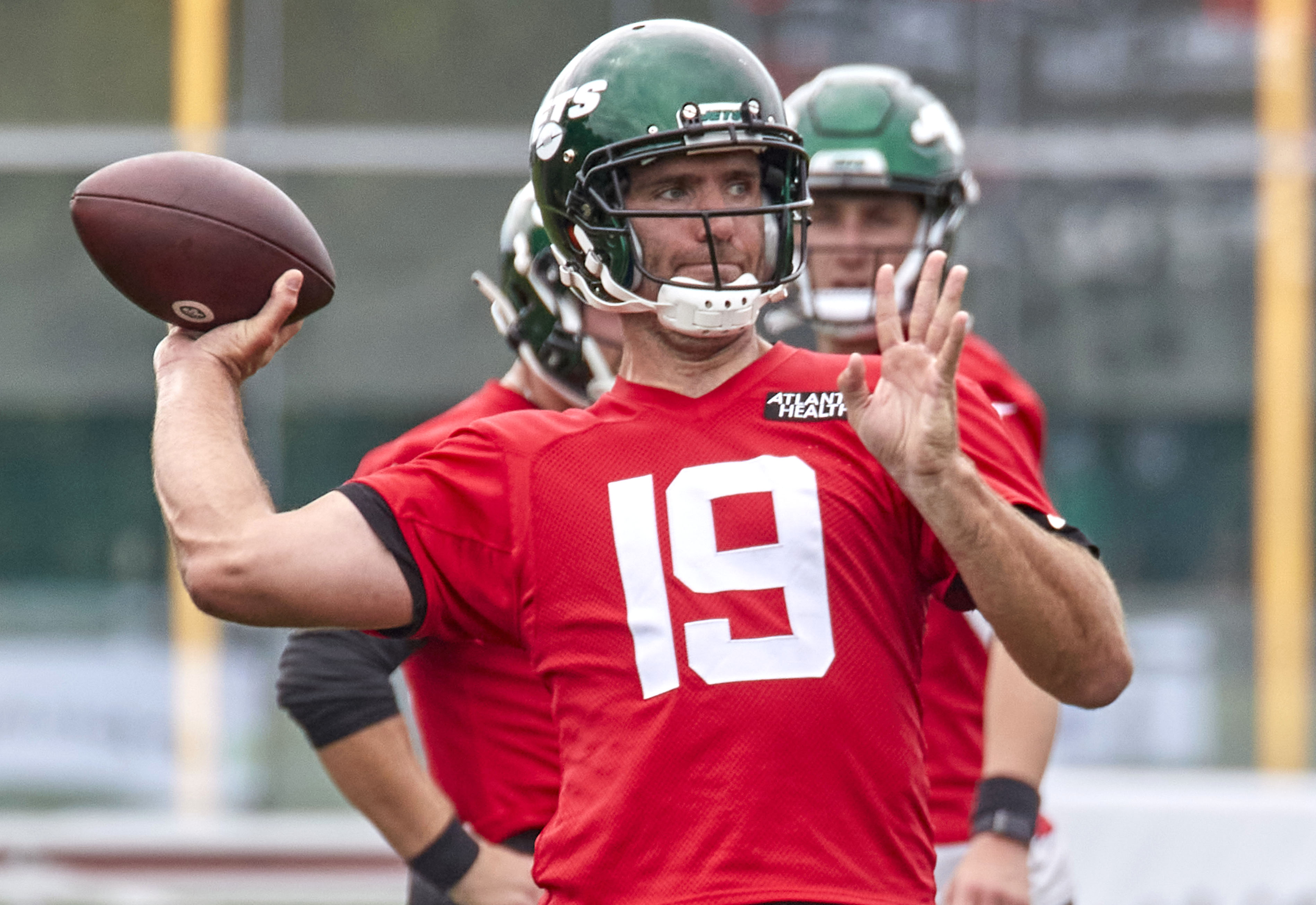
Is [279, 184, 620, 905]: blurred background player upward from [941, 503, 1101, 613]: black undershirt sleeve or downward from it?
downward

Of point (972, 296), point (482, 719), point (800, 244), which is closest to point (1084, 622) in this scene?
point (800, 244)

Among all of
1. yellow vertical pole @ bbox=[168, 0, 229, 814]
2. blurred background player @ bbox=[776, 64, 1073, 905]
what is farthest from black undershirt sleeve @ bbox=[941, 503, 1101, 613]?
yellow vertical pole @ bbox=[168, 0, 229, 814]

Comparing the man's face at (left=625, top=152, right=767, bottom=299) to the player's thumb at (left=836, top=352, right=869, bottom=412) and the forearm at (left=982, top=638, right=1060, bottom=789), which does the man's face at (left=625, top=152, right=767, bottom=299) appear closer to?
the player's thumb at (left=836, top=352, right=869, bottom=412)

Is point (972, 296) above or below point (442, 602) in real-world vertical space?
above

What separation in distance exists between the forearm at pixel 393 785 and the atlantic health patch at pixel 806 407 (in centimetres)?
118

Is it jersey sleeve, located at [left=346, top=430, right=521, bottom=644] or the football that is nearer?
jersey sleeve, located at [left=346, top=430, right=521, bottom=644]

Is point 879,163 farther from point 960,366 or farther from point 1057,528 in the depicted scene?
point 1057,528

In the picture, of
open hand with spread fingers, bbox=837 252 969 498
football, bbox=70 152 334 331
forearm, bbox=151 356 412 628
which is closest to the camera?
open hand with spread fingers, bbox=837 252 969 498

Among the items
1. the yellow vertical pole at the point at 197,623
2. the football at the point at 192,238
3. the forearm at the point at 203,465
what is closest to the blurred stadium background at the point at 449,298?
the yellow vertical pole at the point at 197,623

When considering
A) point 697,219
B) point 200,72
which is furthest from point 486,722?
point 200,72

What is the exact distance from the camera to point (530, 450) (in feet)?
7.86

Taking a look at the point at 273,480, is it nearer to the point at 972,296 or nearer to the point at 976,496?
the point at 972,296

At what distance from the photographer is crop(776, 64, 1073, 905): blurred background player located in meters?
3.15

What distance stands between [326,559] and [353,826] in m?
5.85
